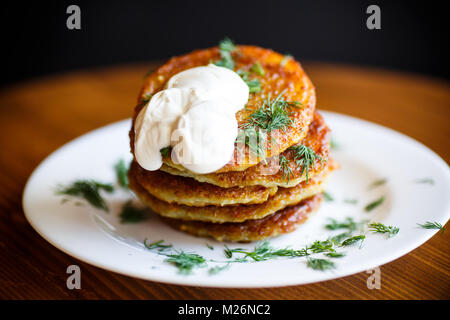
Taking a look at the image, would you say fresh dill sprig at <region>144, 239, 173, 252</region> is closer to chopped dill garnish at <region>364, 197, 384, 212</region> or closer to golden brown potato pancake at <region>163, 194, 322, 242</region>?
golden brown potato pancake at <region>163, 194, 322, 242</region>

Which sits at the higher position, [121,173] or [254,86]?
[254,86]

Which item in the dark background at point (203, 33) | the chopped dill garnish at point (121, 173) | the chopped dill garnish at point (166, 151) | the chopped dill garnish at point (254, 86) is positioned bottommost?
the chopped dill garnish at point (121, 173)

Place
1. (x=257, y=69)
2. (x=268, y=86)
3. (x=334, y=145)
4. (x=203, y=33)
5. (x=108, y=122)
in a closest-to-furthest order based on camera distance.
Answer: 1. (x=268, y=86)
2. (x=257, y=69)
3. (x=334, y=145)
4. (x=108, y=122)
5. (x=203, y=33)

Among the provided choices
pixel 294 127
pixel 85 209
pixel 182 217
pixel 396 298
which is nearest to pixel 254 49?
pixel 294 127

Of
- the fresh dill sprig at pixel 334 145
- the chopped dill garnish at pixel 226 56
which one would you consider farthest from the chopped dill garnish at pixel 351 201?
the chopped dill garnish at pixel 226 56

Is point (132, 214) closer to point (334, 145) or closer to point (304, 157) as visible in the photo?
point (304, 157)

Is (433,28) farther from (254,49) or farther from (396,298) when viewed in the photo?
(396,298)

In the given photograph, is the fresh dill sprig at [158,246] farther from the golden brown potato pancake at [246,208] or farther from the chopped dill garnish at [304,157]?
the chopped dill garnish at [304,157]

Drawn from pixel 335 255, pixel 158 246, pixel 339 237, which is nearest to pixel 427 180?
pixel 339 237
